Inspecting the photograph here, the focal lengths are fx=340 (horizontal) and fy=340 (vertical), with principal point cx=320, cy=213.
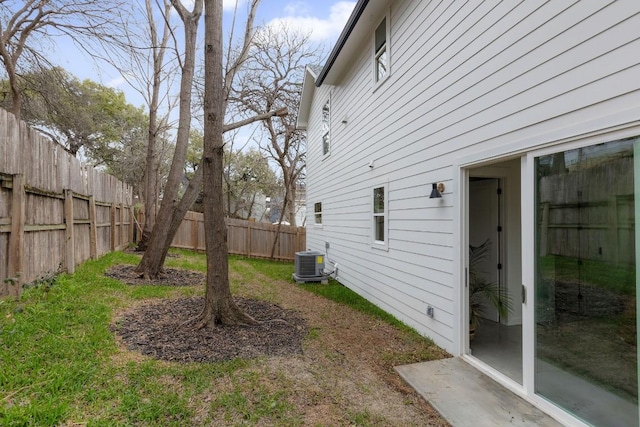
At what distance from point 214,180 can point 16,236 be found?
252 centimetres

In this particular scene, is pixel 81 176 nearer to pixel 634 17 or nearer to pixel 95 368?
pixel 95 368

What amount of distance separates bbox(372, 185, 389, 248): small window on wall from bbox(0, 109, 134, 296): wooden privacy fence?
5.20 metres

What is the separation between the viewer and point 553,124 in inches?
109

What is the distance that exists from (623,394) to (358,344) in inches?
102

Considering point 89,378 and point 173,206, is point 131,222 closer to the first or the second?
point 173,206

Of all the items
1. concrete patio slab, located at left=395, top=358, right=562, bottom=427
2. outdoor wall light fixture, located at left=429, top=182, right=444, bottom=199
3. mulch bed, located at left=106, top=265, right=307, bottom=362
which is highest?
outdoor wall light fixture, located at left=429, top=182, right=444, bottom=199

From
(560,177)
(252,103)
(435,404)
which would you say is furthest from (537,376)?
(252,103)

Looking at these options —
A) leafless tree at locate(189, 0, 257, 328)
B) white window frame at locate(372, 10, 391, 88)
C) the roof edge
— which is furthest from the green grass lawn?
the roof edge

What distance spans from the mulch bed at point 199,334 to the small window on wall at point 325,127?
588cm

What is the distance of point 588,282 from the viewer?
8.50 ft

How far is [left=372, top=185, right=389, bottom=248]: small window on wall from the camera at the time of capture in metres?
6.07

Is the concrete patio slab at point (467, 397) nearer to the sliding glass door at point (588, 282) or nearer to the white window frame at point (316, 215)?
the sliding glass door at point (588, 282)

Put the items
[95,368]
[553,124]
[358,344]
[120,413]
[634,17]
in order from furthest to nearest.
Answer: [358,344] → [95,368] → [553,124] → [120,413] → [634,17]

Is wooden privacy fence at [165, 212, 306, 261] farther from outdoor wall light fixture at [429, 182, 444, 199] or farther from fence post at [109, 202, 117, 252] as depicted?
outdoor wall light fixture at [429, 182, 444, 199]
